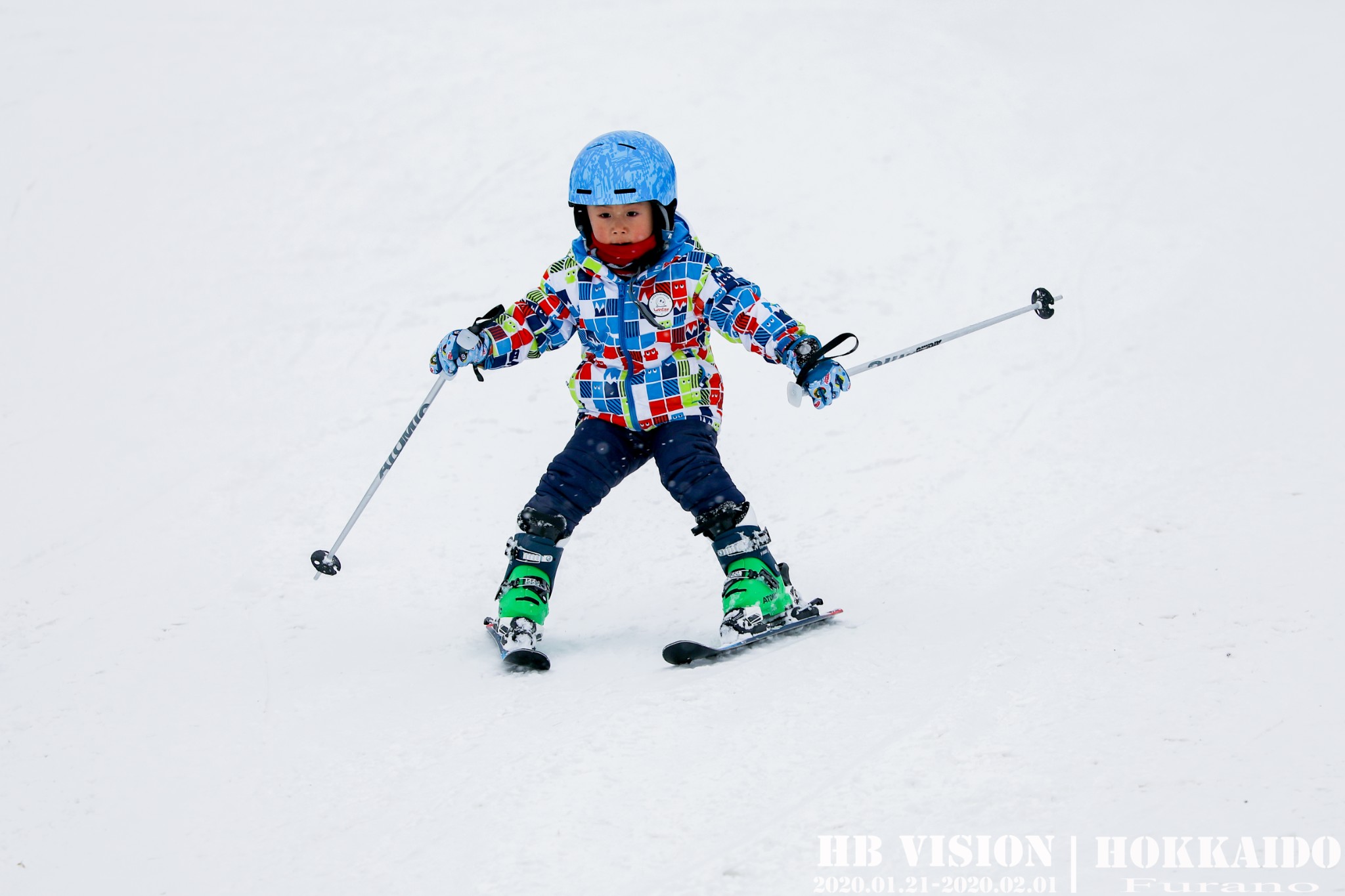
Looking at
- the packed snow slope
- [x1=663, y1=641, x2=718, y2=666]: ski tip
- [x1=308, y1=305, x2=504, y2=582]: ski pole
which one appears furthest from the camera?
[x1=308, y1=305, x2=504, y2=582]: ski pole

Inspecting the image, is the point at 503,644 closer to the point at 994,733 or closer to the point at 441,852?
the point at 441,852

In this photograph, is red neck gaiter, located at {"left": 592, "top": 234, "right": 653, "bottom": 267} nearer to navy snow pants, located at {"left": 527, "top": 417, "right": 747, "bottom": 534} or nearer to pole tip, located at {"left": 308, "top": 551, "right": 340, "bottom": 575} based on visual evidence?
navy snow pants, located at {"left": 527, "top": 417, "right": 747, "bottom": 534}

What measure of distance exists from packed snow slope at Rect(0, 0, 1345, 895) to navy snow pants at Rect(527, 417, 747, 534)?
2.04 ft

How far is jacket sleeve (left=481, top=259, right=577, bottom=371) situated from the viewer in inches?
200

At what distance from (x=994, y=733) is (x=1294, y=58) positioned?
33.0ft

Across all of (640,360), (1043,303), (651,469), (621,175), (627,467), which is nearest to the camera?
(621,175)

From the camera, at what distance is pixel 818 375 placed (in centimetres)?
472

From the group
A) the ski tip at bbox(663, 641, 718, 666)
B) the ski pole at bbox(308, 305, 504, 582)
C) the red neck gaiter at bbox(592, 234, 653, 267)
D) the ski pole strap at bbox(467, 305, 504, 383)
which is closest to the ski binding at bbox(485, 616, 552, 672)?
the ski tip at bbox(663, 641, 718, 666)

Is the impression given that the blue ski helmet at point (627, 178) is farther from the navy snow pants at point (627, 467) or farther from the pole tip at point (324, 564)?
the pole tip at point (324, 564)

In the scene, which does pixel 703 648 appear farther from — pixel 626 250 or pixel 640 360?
pixel 626 250

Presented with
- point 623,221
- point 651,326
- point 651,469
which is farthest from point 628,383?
point 651,469

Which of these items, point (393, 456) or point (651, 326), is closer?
point (651, 326)

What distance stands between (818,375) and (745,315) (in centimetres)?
42

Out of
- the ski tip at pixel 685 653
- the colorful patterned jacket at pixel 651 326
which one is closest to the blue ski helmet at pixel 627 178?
the colorful patterned jacket at pixel 651 326
